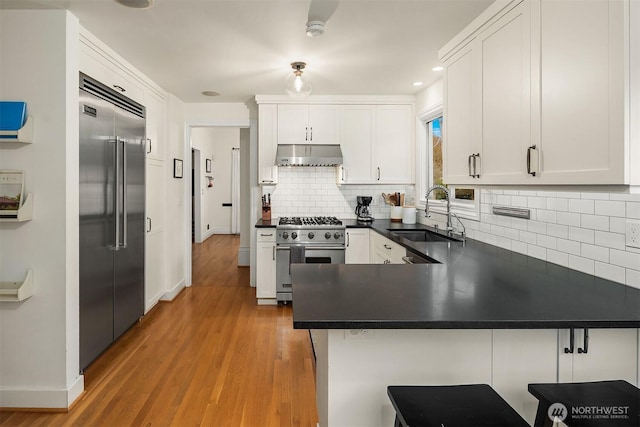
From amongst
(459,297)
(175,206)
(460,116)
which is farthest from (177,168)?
(459,297)

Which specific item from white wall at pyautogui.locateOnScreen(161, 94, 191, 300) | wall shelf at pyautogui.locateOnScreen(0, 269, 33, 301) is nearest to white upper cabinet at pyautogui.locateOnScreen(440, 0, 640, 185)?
wall shelf at pyautogui.locateOnScreen(0, 269, 33, 301)

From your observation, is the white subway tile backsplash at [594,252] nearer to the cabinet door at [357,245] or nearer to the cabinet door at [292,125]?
the cabinet door at [357,245]

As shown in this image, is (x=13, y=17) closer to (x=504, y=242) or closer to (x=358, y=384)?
(x=358, y=384)

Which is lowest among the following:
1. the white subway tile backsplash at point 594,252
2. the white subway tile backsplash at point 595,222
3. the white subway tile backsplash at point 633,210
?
the white subway tile backsplash at point 594,252

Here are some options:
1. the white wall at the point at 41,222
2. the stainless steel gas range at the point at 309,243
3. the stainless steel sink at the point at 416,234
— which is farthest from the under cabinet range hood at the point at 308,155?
the white wall at the point at 41,222

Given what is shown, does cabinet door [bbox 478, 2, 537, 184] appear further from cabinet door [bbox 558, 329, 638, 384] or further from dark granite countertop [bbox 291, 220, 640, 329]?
cabinet door [bbox 558, 329, 638, 384]

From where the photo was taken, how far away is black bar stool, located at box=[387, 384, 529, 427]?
1.04 metres

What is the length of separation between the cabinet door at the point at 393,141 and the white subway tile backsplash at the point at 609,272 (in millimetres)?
2892

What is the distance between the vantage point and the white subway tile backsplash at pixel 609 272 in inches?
64.5

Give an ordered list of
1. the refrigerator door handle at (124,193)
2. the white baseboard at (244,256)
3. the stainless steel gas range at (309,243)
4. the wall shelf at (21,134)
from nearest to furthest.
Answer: the wall shelf at (21,134) < the refrigerator door handle at (124,193) < the stainless steel gas range at (309,243) < the white baseboard at (244,256)

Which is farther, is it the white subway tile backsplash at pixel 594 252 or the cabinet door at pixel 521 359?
the white subway tile backsplash at pixel 594 252

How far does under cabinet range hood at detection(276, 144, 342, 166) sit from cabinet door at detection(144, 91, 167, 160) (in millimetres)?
1298

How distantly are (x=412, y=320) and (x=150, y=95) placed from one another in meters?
3.73

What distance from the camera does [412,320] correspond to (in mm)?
1164
